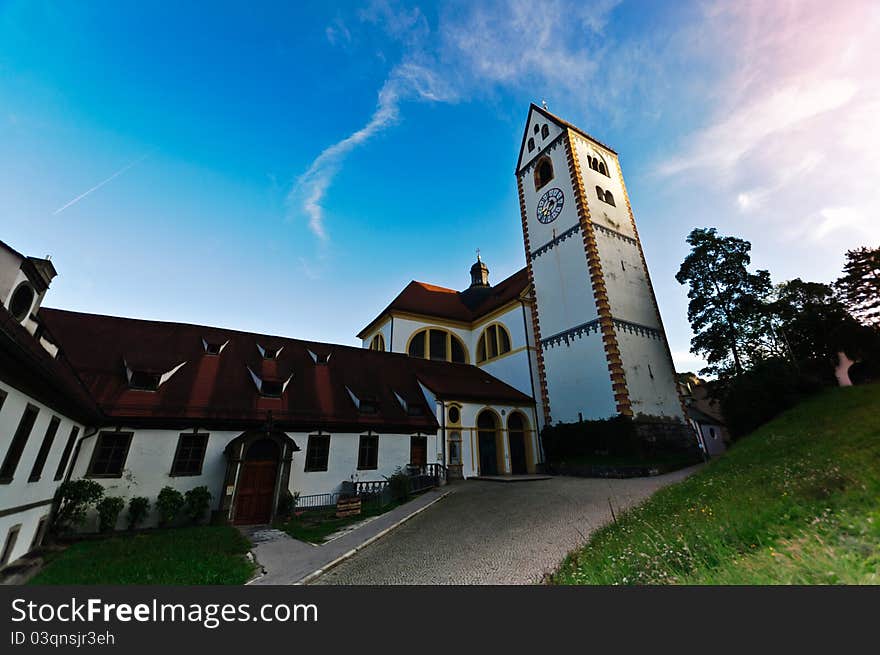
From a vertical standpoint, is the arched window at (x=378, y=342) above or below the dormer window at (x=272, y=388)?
above

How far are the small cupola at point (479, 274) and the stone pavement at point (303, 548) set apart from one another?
30.7 m

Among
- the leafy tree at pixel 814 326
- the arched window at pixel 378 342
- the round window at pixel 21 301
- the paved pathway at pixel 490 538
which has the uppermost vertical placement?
the arched window at pixel 378 342

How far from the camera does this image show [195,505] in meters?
12.4

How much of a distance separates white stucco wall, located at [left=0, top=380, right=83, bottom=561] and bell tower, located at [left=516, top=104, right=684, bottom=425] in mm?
21156

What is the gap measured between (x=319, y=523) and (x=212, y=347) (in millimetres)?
10553

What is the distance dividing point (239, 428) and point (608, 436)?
1760 cm

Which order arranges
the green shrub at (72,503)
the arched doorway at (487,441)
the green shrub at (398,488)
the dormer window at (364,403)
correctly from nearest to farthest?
the green shrub at (72,503), the green shrub at (398,488), the dormer window at (364,403), the arched doorway at (487,441)

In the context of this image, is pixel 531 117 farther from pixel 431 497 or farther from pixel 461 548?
pixel 461 548

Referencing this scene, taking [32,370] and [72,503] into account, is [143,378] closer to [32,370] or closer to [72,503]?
[72,503]

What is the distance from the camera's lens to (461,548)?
24.2 feet

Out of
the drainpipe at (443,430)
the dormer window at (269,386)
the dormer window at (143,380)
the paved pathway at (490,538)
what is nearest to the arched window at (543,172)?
the drainpipe at (443,430)

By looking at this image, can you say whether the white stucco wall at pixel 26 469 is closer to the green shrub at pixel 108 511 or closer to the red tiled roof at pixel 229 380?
the green shrub at pixel 108 511

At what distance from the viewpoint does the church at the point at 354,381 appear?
28.2 feet

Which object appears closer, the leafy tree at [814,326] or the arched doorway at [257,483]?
the arched doorway at [257,483]
